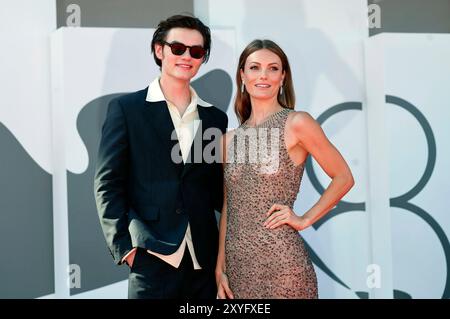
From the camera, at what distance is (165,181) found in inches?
123

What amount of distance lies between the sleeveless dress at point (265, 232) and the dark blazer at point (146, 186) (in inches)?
5.5

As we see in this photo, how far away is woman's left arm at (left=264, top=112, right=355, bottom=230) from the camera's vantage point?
3.12m

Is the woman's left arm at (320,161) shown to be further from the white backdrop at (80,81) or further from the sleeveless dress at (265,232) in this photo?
the white backdrop at (80,81)

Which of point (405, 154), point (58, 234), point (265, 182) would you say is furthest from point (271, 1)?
point (265, 182)

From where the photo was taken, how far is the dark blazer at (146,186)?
10.1 feet

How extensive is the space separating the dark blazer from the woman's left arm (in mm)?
315

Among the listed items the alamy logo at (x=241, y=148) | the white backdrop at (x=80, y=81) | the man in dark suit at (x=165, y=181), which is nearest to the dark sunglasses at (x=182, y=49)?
the man in dark suit at (x=165, y=181)

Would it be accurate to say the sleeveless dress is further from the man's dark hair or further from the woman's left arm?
the man's dark hair

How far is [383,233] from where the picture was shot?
5.34m

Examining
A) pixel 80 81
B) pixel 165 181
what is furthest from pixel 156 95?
pixel 80 81

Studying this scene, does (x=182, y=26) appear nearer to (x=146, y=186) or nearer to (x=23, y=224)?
(x=146, y=186)
